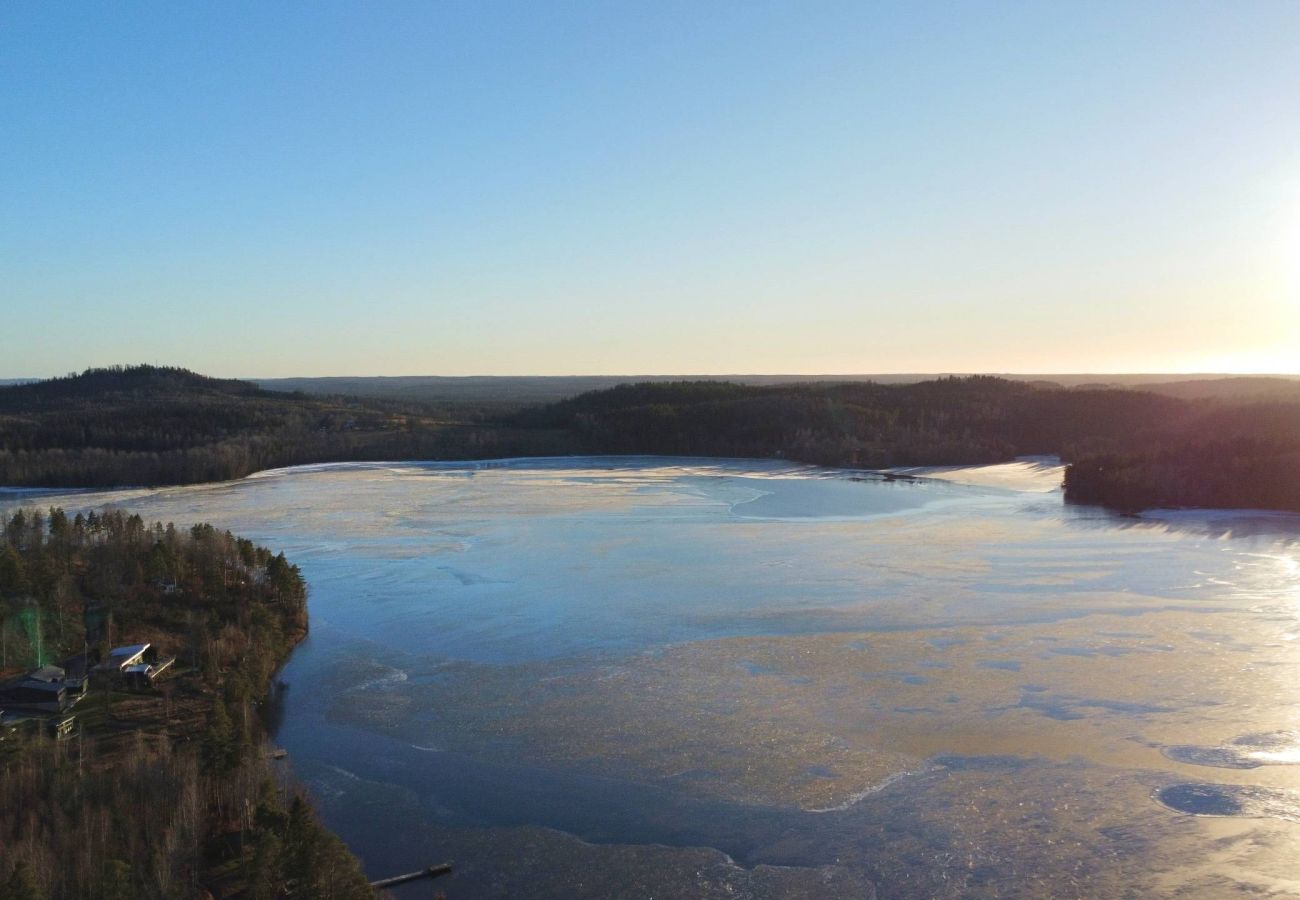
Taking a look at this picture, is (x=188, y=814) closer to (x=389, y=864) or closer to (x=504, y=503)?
(x=389, y=864)

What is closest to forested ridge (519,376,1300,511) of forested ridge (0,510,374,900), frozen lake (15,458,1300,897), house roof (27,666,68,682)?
frozen lake (15,458,1300,897)

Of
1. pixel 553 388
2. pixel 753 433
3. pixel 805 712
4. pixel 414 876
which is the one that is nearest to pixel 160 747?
pixel 414 876

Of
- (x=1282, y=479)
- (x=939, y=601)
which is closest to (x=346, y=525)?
(x=939, y=601)

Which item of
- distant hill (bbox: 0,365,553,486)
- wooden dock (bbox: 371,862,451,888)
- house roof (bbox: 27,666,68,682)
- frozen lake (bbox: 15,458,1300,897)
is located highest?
distant hill (bbox: 0,365,553,486)

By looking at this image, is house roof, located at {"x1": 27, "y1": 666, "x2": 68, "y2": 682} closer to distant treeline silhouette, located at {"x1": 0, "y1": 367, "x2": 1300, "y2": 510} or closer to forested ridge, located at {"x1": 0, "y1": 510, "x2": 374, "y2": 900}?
forested ridge, located at {"x1": 0, "y1": 510, "x2": 374, "y2": 900}

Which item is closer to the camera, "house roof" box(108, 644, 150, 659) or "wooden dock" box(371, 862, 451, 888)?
"wooden dock" box(371, 862, 451, 888)
